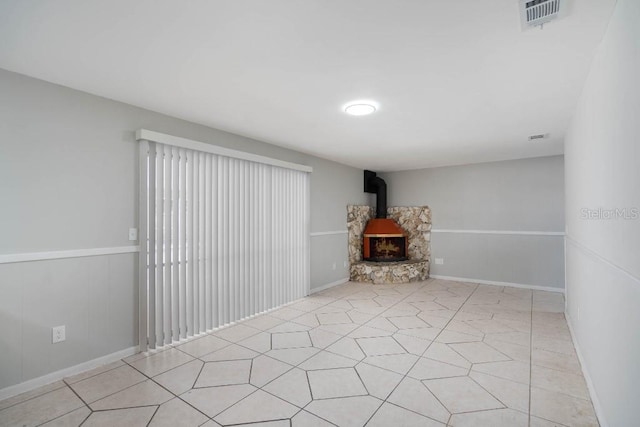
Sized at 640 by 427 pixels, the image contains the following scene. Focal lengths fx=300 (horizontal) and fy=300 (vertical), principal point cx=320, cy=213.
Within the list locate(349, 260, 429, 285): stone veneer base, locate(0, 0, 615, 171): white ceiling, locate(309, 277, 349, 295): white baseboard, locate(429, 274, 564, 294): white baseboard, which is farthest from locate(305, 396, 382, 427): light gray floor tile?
locate(429, 274, 564, 294): white baseboard

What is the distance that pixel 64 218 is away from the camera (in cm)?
249

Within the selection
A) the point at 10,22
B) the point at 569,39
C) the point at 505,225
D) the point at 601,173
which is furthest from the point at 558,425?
the point at 505,225

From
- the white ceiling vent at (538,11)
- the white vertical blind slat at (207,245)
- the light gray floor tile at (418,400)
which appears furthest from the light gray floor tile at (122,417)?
the white ceiling vent at (538,11)

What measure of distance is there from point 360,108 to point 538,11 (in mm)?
1553

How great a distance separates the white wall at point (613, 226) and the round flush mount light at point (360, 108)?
1616mm

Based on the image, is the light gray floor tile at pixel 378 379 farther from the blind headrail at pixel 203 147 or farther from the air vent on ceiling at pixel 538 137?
the air vent on ceiling at pixel 538 137

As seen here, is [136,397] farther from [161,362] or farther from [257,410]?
[257,410]

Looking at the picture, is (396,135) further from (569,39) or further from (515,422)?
(515,422)

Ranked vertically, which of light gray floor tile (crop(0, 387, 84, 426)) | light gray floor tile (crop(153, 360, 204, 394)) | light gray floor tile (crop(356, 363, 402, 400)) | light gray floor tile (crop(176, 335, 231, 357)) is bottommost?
light gray floor tile (crop(356, 363, 402, 400))

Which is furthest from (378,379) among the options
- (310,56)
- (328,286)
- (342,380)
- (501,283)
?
(501,283)

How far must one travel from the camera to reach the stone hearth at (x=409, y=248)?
233 inches

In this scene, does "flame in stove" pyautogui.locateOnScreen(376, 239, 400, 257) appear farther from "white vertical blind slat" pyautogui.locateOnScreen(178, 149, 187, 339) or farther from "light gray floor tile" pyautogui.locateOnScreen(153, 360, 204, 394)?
"light gray floor tile" pyautogui.locateOnScreen(153, 360, 204, 394)

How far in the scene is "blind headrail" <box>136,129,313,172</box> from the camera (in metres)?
2.90
